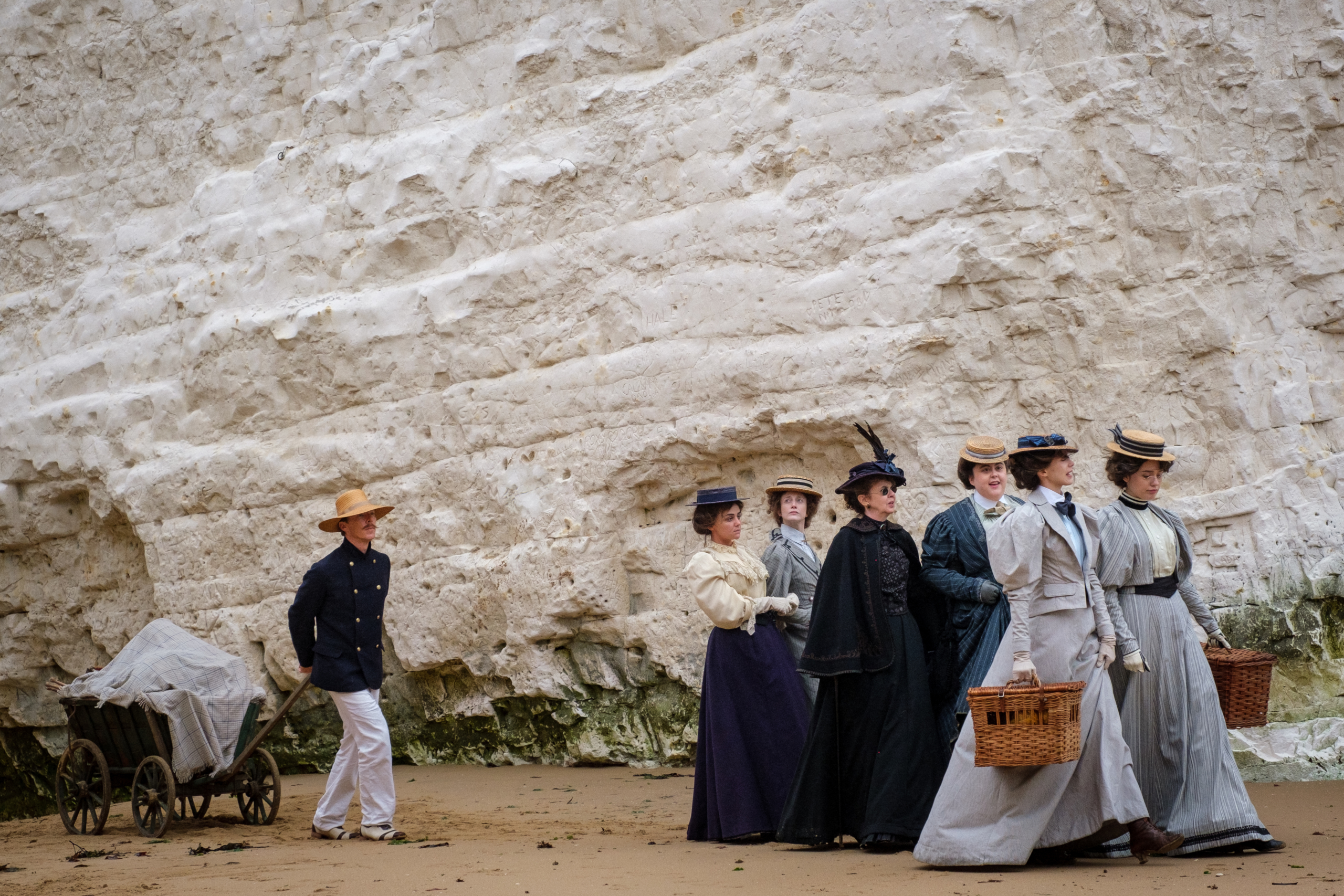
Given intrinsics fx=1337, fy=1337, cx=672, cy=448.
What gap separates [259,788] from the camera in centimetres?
710

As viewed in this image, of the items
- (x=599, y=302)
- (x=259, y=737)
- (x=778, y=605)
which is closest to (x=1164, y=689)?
(x=778, y=605)

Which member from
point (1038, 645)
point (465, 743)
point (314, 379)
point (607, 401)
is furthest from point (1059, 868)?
point (314, 379)

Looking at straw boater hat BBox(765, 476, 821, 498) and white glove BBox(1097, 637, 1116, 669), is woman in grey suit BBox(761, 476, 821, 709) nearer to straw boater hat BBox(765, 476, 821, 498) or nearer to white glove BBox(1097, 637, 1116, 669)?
straw boater hat BBox(765, 476, 821, 498)

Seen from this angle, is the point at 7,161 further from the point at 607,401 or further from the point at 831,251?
the point at 831,251

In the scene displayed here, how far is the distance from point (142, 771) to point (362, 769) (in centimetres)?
144

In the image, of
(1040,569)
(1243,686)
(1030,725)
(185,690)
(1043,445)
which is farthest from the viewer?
(185,690)

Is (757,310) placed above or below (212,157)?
below

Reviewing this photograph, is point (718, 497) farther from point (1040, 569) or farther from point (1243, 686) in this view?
point (1243, 686)

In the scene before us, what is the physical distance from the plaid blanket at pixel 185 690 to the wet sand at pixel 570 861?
0.42m

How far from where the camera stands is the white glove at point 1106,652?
4891 millimetres

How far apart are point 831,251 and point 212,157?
5.68m

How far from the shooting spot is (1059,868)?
472 centimetres

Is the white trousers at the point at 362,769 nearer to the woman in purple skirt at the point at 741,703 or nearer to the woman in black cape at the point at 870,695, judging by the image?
the woman in purple skirt at the point at 741,703

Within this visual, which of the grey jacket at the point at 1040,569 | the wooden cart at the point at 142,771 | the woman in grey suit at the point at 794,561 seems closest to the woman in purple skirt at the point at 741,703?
the woman in grey suit at the point at 794,561
